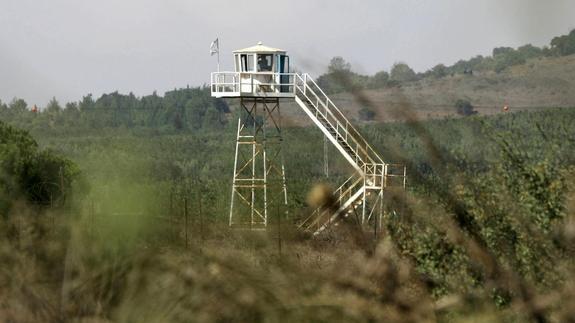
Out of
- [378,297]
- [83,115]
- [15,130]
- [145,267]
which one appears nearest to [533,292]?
[378,297]

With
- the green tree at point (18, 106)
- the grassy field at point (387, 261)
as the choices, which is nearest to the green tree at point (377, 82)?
the grassy field at point (387, 261)

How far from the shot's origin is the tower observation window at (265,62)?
3316cm

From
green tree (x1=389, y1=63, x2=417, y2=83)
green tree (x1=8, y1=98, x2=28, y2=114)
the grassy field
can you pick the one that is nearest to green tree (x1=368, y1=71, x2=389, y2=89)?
green tree (x1=389, y1=63, x2=417, y2=83)

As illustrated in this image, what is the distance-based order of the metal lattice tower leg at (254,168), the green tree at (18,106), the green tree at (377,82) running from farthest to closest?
the green tree at (18,106)
the metal lattice tower leg at (254,168)
the green tree at (377,82)

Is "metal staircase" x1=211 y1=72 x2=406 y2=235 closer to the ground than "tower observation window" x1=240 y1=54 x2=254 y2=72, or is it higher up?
closer to the ground

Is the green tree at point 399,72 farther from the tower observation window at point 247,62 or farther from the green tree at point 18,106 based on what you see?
the green tree at point 18,106

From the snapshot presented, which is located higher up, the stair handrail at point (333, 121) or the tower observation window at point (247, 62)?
the tower observation window at point (247, 62)

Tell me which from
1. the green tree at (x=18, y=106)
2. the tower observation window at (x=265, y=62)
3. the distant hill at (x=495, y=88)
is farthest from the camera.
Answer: the green tree at (x=18, y=106)

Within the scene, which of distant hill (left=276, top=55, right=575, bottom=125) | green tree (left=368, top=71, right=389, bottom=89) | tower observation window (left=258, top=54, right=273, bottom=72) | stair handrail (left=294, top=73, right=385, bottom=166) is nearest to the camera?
green tree (left=368, top=71, right=389, bottom=89)

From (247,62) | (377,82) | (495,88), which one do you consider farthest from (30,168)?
(495,88)

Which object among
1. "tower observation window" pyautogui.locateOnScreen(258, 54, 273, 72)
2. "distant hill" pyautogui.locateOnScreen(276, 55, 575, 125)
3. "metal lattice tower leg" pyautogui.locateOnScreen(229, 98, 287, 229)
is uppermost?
"tower observation window" pyautogui.locateOnScreen(258, 54, 273, 72)

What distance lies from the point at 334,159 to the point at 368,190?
2.34m

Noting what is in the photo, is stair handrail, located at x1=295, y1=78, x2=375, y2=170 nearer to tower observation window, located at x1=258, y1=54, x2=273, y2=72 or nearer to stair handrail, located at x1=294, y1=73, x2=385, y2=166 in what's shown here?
stair handrail, located at x1=294, y1=73, x2=385, y2=166

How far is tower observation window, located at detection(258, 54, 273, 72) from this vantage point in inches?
1305
